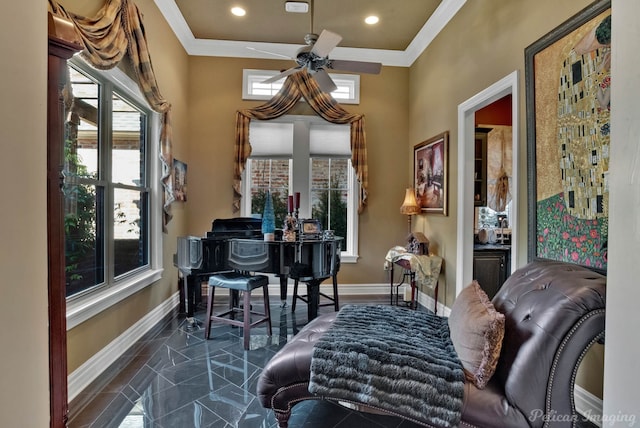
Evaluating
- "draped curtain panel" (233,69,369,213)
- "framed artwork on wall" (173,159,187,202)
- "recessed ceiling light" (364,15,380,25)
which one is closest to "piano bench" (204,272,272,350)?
"framed artwork on wall" (173,159,187,202)

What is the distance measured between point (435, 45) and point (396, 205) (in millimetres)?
2166

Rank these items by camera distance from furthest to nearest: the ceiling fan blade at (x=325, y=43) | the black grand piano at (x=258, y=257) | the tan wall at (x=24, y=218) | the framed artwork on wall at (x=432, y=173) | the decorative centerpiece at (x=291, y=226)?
the framed artwork on wall at (x=432, y=173), the decorative centerpiece at (x=291, y=226), the black grand piano at (x=258, y=257), the ceiling fan blade at (x=325, y=43), the tan wall at (x=24, y=218)

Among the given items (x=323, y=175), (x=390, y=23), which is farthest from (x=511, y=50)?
(x=323, y=175)

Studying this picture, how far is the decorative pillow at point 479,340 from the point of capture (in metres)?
1.44

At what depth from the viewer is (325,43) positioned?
264 cm

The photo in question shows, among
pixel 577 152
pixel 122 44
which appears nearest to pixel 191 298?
pixel 122 44

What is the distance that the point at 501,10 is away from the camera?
8.82ft

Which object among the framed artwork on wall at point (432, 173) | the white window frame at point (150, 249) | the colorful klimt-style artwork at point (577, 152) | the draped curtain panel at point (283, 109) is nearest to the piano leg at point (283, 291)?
the draped curtain panel at point (283, 109)

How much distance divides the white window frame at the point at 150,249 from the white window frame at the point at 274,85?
4.97 ft

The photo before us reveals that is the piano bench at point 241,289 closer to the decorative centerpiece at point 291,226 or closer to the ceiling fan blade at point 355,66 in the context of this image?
the decorative centerpiece at point 291,226

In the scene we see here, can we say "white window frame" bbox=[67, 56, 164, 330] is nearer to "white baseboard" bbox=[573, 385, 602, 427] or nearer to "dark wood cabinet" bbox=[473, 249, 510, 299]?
"white baseboard" bbox=[573, 385, 602, 427]

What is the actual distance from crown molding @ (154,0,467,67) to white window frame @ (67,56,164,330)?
1366mm

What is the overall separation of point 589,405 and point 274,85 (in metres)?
4.65

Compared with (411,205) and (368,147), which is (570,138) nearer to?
(411,205)
